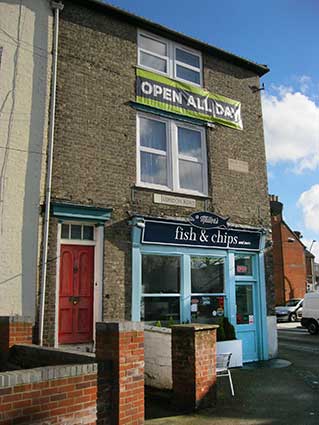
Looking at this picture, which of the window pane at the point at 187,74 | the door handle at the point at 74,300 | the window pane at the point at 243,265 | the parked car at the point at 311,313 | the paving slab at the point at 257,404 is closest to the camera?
the paving slab at the point at 257,404

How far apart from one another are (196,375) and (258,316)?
227 inches

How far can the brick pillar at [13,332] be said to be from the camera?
6.39 m

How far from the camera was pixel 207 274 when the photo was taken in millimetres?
11242

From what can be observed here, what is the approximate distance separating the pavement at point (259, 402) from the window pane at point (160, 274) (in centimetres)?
236

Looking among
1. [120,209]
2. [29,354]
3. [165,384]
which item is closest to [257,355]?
[165,384]

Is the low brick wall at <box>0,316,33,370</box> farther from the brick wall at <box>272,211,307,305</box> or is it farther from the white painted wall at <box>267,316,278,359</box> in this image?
the brick wall at <box>272,211,307,305</box>

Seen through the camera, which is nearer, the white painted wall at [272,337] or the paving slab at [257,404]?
the paving slab at [257,404]

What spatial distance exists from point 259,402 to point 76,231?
15.7 ft

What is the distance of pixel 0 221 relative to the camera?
26.9 ft

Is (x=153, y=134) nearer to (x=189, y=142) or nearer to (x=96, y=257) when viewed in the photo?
(x=189, y=142)

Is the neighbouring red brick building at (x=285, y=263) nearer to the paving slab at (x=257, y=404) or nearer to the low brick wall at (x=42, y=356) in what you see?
the paving slab at (x=257, y=404)

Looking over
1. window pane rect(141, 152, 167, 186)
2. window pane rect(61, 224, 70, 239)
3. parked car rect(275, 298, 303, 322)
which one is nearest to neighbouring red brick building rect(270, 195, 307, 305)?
parked car rect(275, 298, 303, 322)

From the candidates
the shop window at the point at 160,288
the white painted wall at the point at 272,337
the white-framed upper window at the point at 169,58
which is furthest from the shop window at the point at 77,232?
the white painted wall at the point at 272,337

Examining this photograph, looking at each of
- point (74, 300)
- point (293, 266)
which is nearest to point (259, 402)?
point (74, 300)
